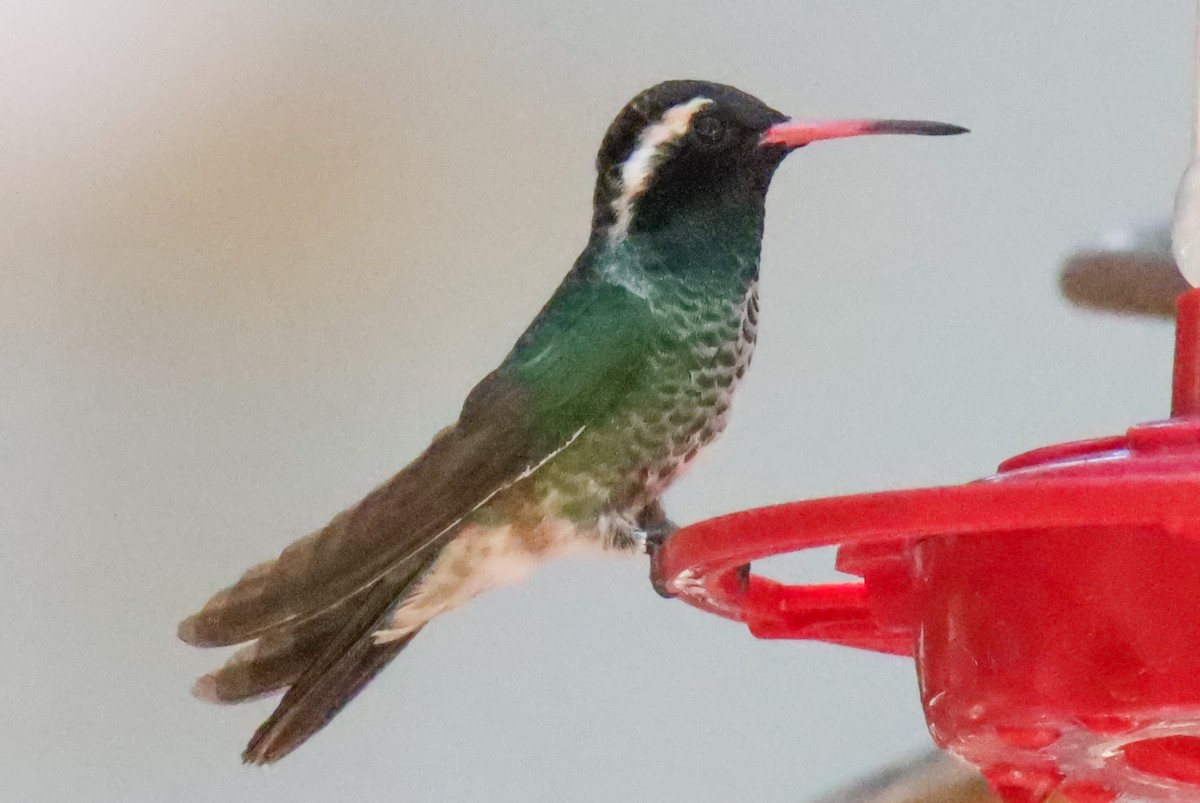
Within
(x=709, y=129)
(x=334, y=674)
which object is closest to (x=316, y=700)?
(x=334, y=674)

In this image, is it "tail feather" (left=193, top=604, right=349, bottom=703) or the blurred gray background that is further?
the blurred gray background

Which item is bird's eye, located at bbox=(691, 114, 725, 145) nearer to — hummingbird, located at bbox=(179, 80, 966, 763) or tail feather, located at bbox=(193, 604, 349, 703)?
hummingbird, located at bbox=(179, 80, 966, 763)

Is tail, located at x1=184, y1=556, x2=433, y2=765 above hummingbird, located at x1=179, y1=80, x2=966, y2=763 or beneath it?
beneath

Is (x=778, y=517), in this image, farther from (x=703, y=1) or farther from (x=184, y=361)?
(x=703, y=1)

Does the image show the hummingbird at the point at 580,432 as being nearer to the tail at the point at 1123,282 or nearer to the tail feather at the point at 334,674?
the tail feather at the point at 334,674

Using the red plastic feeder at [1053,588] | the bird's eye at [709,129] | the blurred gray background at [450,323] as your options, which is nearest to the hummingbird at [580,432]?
the bird's eye at [709,129]

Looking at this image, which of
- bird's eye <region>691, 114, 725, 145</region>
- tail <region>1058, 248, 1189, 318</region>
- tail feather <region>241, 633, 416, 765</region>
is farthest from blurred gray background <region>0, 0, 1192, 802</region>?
bird's eye <region>691, 114, 725, 145</region>

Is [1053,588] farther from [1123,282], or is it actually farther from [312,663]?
[1123,282]

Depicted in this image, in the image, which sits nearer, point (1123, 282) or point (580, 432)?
point (580, 432)
